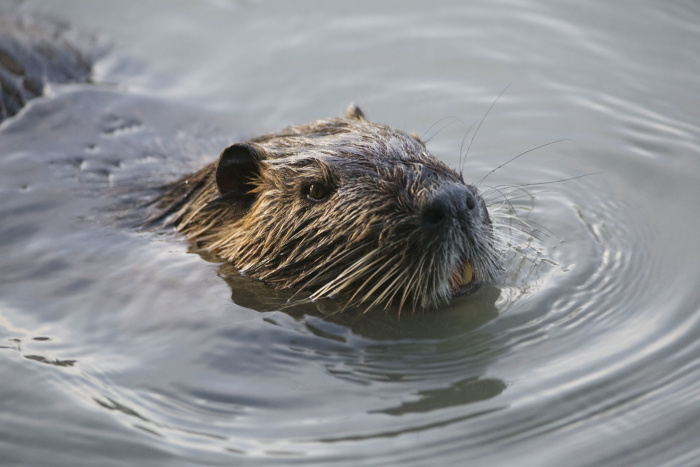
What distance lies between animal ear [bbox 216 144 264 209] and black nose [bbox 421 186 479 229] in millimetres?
1056

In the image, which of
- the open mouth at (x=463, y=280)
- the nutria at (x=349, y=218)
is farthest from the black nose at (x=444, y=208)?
the open mouth at (x=463, y=280)

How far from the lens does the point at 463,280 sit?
389 cm

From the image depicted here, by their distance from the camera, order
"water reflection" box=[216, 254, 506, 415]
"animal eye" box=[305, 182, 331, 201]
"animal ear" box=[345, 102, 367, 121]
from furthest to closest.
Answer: "animal ear" box=[345, 102, 367, 121] < "animal eye" box=[305, 182, 331, 201] < "water reflection" box=[216, 254, 506, 415]

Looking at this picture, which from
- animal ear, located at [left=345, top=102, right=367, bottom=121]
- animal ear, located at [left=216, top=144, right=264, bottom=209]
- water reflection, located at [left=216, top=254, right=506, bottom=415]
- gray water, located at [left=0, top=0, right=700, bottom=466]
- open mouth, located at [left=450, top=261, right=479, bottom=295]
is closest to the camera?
gray water, located at [left=0, top=0, right=700, bottom=466]

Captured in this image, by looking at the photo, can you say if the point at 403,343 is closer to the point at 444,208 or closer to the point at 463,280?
the point at 463,280

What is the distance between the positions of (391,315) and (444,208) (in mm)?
620

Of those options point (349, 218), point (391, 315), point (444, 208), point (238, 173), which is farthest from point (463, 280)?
point (238, 173)

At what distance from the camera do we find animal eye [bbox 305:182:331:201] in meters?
3.95

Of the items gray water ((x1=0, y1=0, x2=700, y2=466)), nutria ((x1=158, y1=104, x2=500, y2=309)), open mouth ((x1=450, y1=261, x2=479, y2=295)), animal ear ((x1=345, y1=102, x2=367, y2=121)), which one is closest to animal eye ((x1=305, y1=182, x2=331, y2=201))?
nutria ((x1=158, y1=104, x2=500, y2=309))

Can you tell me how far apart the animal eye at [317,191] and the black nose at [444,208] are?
0.57 meters

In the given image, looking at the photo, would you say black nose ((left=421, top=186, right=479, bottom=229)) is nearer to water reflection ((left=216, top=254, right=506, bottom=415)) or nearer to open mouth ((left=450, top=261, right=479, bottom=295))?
open mouth ((left=450, top=261, right=479, bottom=295))

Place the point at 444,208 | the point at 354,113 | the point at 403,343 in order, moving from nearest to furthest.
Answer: the point at 444,208 → the point at 403,343 → the point at 354,113

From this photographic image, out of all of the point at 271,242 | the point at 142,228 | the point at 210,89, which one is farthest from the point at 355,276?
the point at 210,89

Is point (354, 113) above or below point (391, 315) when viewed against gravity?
above
